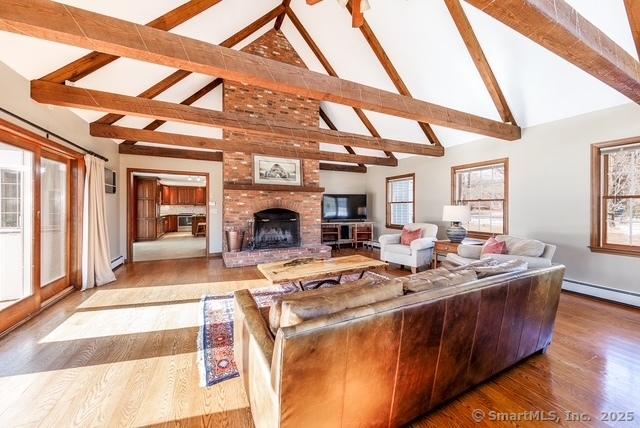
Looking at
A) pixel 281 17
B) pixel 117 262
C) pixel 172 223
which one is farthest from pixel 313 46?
pixel 172 223

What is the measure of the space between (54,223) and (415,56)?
577cm

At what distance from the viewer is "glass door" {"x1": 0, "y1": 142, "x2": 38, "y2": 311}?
262cm

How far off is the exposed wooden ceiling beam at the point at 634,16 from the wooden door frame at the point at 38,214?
5780 mm

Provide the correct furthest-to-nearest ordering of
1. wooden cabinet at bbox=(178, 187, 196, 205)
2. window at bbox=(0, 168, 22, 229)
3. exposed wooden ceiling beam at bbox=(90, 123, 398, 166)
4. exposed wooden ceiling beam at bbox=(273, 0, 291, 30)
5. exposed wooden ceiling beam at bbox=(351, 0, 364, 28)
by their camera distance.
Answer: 1. wooden cabinet at bbox=(178, 187, 196, 205)
2. exposed wooden ceiling beam at bbox=(273, 0, 291, 30)
3. exposed wooden ceiling beam at bbox=(90, 123, 398, 166)
4. window at bbox=(0, 168, 22, 229)
5. exposed wooden ceiling beam at bbox=(351, 0, 364, 28)

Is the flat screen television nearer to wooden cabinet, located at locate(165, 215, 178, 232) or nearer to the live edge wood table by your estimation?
the live edge wood table

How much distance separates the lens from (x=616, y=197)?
3404mm

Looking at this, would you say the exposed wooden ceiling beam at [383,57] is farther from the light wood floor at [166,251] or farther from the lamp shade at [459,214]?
the light wood floor at [166,251]

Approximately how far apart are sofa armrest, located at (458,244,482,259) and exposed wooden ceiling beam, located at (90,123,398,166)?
10.6 feet

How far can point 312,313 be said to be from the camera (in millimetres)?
1194

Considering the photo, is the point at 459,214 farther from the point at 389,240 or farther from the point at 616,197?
the point at 616,197

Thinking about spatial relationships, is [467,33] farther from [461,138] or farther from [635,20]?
[461,138]

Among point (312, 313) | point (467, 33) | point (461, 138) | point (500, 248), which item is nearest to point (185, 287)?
point (312, 313)

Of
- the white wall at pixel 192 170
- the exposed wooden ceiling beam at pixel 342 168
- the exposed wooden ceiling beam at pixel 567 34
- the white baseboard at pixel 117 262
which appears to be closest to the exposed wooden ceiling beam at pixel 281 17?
the white wall at pixel 192 170

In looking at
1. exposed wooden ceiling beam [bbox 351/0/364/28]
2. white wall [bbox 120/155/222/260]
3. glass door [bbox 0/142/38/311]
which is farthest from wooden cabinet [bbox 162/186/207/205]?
exposed wooden ceiling beam [bbox 351/0/364/28]
